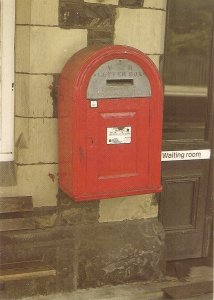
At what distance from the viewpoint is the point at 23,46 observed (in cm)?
414

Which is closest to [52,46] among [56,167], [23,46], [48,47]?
[48,47]

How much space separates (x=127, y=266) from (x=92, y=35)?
1993 mm

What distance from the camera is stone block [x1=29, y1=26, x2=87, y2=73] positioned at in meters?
4.10

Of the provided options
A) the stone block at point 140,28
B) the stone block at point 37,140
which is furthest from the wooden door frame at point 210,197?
the stone block at point 37,140

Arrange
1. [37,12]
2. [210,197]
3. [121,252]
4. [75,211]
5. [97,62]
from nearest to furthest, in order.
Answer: [97,62] → [37,12] → [75,211] → [121,252] → [210,197]

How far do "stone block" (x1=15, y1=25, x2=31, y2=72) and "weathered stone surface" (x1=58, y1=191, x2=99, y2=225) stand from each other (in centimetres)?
109

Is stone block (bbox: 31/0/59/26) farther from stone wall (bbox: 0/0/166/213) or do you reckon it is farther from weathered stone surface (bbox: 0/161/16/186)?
weathered stone surface (bbox: 0/161/16/186)

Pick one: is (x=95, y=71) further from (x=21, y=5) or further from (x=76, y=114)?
(x=21, y=5)

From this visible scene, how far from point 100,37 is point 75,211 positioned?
145 centimetres

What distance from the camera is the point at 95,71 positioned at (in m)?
3.85

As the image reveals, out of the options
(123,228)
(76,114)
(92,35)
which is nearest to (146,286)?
(123,228)

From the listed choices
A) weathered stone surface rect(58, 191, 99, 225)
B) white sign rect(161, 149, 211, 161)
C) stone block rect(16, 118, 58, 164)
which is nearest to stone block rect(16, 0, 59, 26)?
stone block rect(16, 118, 58, 164)

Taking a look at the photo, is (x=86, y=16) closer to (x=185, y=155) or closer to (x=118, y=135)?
(x=118, y=135)

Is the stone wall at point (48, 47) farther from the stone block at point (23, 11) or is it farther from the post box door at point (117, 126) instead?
the post box door at point (117, 126)
